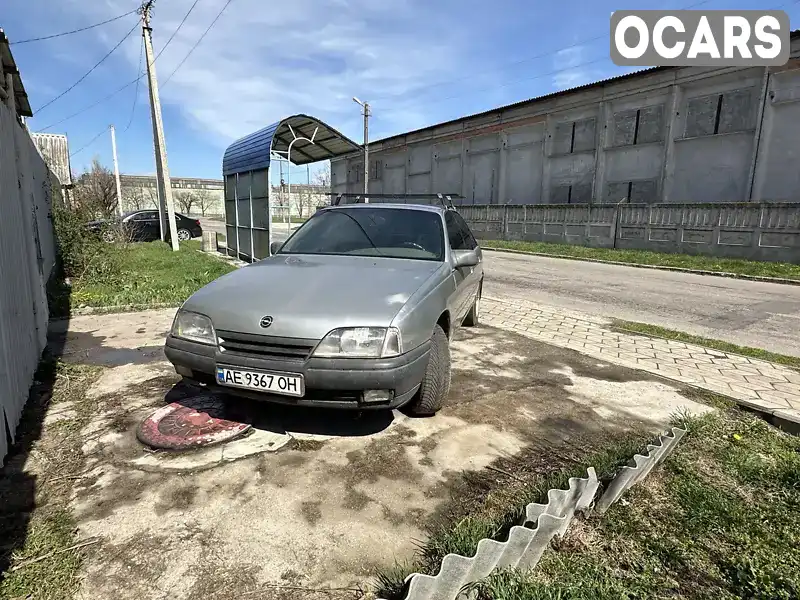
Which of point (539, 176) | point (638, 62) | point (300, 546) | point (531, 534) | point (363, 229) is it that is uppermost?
point (638, 62)

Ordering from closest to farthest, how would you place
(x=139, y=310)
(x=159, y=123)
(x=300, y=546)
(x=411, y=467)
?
(x=300, y=546)
(x=411, y=467)
(x=139, y=310)
(x=159, y=123)

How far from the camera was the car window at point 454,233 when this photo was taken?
4.29 m

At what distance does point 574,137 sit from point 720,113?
6.76 m

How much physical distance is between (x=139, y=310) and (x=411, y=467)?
5.69 meters

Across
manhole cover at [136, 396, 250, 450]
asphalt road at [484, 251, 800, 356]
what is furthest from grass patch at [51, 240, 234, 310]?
asphalt road at [484, 251, 800, 356]

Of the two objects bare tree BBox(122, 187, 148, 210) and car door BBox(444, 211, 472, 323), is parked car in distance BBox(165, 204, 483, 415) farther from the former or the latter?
bare tree BBox(122, 187, 148, 210)

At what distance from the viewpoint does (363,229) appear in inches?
165

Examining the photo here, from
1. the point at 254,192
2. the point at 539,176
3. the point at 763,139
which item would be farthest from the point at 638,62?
the point at 254,192

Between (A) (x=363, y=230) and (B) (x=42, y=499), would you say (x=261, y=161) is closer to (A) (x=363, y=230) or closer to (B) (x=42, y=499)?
(A) (x=363, y=230)

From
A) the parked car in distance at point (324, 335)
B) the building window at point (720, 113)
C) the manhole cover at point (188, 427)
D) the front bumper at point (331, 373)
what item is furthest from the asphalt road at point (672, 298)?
the building window at point (720, 113)

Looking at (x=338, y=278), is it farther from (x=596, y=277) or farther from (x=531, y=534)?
(x=596, y=277)

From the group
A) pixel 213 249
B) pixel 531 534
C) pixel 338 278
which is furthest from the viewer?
pixel 213 249

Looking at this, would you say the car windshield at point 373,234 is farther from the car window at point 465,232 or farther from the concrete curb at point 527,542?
the concrete curb at point 527,542

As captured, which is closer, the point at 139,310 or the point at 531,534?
the point at 531,534
